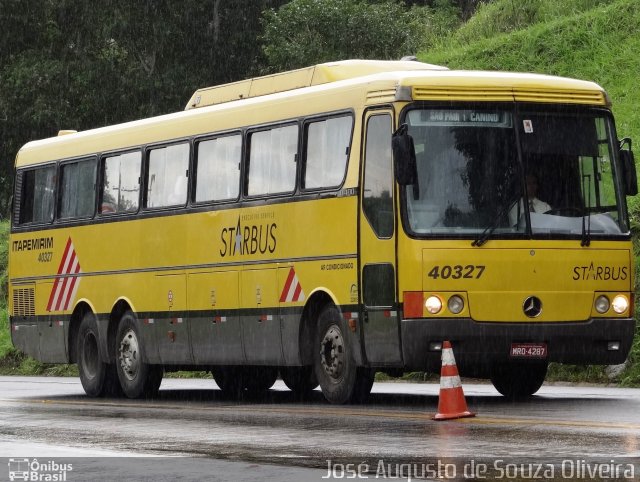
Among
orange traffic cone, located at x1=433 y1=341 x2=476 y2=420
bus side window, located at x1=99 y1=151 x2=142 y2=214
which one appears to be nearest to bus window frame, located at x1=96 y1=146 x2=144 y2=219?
bus side window, located at x1=99 y1=151 x2=142 y2=214

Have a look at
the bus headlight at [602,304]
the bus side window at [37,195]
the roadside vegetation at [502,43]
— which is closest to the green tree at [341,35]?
the roadside vegetation at [502,43]

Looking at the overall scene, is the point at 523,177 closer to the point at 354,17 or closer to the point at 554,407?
the point at 554,407

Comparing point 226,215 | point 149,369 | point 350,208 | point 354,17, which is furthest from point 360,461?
point 354,17

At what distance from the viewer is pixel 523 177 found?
17.5 m

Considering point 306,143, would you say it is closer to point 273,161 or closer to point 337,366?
point 273,161

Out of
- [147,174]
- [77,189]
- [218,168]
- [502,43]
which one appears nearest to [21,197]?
[77,189]

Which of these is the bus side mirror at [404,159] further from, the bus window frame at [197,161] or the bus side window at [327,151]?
the bus window frame at [197,161]

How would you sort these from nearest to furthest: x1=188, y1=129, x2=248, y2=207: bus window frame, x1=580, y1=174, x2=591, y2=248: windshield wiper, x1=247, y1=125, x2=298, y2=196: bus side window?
1. x1=580, y1=174, x2=591, y2=248: windshield wiper
2. x1=247, y1=125, x2=298, y2=196: bus side window
3. x1=188, y1=129, x2=248, y2=207: bus window frame

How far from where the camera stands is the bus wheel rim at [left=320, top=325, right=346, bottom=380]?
59.6 feet

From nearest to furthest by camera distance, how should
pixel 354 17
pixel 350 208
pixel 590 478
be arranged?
pixel 590 478, pixel 350 208, pixel 354 17

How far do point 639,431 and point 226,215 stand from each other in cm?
842

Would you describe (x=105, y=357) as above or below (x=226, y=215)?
below

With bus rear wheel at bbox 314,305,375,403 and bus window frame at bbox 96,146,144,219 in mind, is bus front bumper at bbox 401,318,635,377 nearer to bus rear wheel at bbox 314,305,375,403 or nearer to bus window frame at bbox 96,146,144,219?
bus rear wheel at bbox 314,305,375,403

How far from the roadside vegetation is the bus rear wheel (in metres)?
5.01
